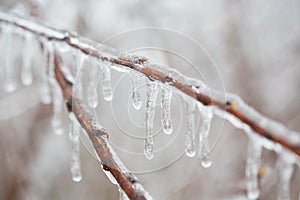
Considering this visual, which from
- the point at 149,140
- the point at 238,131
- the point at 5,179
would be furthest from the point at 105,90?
the point at 5,179

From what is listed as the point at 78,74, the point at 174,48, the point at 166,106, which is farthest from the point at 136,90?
the point at 174,48

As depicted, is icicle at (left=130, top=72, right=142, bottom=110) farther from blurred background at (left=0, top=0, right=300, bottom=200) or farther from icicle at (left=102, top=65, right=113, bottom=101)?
blurred background at (left=0, top=0, right=300, bottom=200)

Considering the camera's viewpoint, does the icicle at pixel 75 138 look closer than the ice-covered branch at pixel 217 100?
No

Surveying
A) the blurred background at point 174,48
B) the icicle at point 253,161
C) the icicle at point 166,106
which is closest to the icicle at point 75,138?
the icicle at point 166,106

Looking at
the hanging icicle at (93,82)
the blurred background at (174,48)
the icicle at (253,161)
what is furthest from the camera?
the blurred background at (174,48)

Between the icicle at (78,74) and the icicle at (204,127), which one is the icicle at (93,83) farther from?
the icicle at (204,127)

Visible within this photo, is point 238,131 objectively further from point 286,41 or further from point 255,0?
point 255,0
